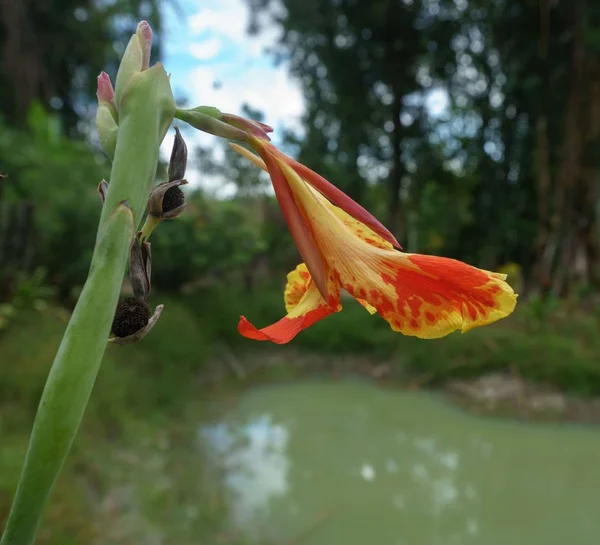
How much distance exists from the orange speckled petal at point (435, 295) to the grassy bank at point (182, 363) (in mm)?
1966

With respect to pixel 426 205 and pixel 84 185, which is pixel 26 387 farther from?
pixel 426 205

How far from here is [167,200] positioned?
1.08 feet

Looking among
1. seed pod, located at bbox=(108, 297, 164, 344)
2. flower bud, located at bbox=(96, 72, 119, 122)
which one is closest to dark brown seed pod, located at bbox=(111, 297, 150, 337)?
seed pod, located at bbox=(108, 297, 164, 344)

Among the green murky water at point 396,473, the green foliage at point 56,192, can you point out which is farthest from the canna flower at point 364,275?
the green foliage at point 56,192

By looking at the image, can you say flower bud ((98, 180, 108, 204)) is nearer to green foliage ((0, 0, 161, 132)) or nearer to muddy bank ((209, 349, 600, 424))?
muddy bank ((209, 349, 600, 424))

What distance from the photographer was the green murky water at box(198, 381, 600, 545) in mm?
2514

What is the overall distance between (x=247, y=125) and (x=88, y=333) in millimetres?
136

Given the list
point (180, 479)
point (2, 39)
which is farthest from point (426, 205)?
point (180, 479)

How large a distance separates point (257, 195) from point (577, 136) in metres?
3.36

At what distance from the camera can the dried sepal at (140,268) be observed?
314 mm

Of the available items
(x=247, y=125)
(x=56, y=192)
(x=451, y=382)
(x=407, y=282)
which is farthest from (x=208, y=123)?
(x=451, y=382)

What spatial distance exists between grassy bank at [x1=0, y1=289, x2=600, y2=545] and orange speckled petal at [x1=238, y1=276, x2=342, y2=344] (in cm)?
192

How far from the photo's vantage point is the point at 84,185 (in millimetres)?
3855

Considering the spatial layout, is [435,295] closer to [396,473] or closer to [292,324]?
[292,324]
